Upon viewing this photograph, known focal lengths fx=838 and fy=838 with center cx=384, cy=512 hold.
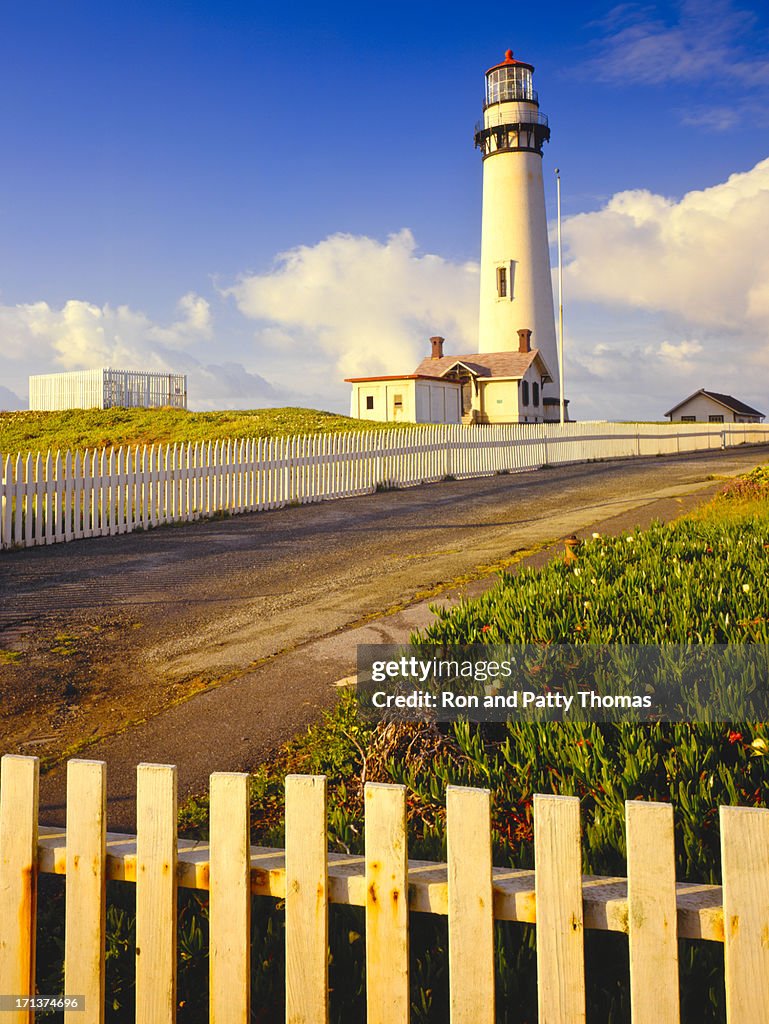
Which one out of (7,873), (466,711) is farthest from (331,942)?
(466,711)

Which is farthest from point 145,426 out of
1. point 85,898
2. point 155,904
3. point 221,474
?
point 155,904

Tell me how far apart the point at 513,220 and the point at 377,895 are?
45.7m

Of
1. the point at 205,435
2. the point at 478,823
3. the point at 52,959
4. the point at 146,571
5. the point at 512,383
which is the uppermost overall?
the point at 512,383

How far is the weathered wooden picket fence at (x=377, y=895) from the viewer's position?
195 cm

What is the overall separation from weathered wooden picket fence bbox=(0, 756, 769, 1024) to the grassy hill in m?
27.6

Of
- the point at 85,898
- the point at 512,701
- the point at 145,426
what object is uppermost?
the point at 145,426

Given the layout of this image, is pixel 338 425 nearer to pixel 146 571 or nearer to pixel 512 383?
pixel 512 383

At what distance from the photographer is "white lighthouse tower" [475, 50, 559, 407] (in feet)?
145

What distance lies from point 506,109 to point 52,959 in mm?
48889

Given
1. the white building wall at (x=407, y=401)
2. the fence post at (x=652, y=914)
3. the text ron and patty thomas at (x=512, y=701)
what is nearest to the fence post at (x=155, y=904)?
the fence post at (x=652, y=914)

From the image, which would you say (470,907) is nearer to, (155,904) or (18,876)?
(155,904)

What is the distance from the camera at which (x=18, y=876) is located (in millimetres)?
2443

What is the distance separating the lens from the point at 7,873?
8.07 ft

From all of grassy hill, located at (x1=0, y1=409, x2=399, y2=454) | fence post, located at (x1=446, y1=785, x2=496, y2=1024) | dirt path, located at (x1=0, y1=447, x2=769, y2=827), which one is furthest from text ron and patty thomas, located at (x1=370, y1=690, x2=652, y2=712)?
grassy hill, located at (x1=0, y1=409, x2=399, y2=454)
